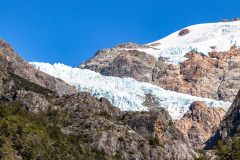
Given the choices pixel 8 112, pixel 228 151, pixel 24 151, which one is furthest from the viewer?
pixel 8 112

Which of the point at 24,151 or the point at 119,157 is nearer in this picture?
the point at 24,151

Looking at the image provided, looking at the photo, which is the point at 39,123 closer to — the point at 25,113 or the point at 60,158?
the point at 25,113

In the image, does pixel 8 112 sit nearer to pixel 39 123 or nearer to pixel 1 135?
pixel 39 123

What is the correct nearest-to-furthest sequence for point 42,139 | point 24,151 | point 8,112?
point 24,151
point 42,139
point 8,112

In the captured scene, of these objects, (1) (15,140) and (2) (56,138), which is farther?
(2) (56,138)

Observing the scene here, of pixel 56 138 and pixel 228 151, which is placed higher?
pixel 56 138

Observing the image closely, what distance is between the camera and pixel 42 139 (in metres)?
176

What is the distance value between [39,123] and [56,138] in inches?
478

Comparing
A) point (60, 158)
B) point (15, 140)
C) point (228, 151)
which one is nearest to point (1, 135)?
point (15, 140)

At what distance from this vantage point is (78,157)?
18350 cm

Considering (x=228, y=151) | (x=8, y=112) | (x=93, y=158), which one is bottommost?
(x=228, y=151)

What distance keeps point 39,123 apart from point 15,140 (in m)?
28.9

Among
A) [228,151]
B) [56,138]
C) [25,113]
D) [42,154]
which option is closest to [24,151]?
[42,154]

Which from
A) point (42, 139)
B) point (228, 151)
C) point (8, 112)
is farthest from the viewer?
point (8, 112)
